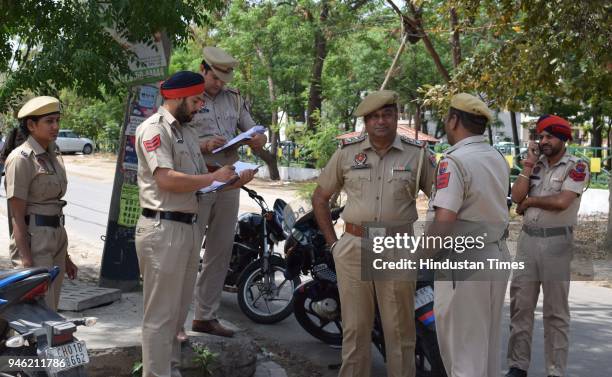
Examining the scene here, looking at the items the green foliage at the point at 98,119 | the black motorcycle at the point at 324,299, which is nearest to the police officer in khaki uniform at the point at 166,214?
the black motorcycle at the point at 324,299

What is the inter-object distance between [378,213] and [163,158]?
1336 mm

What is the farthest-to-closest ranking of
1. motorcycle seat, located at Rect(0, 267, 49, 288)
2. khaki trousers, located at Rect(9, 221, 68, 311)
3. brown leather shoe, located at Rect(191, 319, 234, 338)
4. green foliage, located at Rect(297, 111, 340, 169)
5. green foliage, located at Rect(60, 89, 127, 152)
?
green foliage, located at Rect(60, 89, 127, 152)
green foliage, located at Rect(297, 111, 340, 169)
brown leather shoe, located at Rect(191, 319, 234, 338)
khaki trousers, located at Rect(9, 221, 68, 311)
motorcycle seat, located at Rect(0, 267, 49, 288)

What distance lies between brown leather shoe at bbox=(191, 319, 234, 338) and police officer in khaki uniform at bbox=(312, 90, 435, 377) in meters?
1.21

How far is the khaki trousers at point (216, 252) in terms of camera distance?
5.86 metres

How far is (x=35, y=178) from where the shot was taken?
4.79 meters

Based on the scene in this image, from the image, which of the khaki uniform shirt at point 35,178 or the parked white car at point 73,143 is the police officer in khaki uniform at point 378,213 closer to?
the khaki uniform shirt at point 35,178

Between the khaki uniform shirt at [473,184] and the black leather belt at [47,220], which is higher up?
the khaki uniform shirt at [473,184]

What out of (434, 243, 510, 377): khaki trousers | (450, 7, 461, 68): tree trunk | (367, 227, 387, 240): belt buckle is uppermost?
(450, 7, 461, 68): tree trunk

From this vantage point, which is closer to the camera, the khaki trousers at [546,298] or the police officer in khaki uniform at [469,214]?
the police officer in khaki uniform at [469,214]

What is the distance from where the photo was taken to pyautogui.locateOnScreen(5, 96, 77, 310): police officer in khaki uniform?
470 centimetres

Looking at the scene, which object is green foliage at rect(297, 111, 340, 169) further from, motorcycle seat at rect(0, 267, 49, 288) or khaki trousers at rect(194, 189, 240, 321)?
motorcycle seat at rect(0, 267, 49, 288)

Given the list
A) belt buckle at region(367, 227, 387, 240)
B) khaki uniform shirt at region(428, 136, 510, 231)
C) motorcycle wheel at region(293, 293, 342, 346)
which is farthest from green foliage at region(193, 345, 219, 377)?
khaki uniform shirt at region(428, 136, 510, 231)

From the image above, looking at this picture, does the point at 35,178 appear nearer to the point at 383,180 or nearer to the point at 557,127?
the point at 383,180

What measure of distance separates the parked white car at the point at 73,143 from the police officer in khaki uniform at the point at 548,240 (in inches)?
1639
